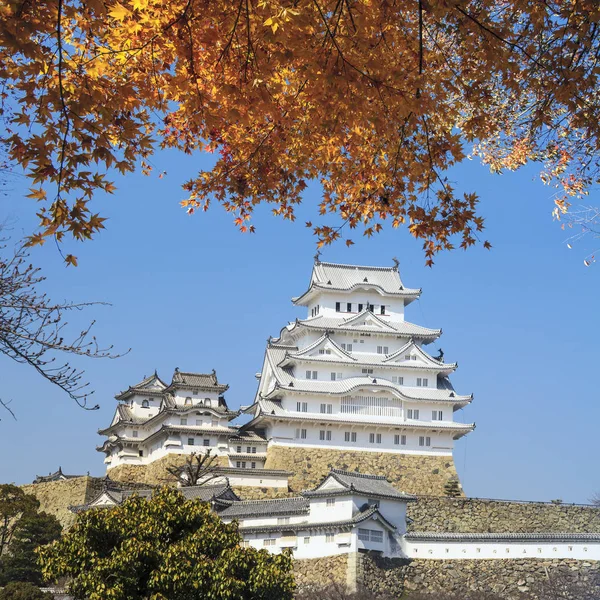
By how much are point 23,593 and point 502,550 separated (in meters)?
18.7

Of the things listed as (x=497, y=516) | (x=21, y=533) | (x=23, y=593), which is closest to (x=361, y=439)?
(x=497, y=516)

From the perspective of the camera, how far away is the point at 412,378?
165ft

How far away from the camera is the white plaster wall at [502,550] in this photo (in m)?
34.7

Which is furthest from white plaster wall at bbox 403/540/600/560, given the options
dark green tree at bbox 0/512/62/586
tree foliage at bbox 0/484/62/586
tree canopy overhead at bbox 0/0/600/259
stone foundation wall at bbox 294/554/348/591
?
tree canopy overhead at bbox 0/0/600/259

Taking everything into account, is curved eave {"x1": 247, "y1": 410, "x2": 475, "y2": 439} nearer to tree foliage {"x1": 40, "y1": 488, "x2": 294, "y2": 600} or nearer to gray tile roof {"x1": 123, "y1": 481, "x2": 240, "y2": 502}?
gray tile roof {"x1": 123, "y1": 481, "x2": 240, "y2": 502}

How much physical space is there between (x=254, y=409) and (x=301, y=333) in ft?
18.1

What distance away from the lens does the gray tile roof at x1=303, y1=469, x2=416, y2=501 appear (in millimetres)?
34219

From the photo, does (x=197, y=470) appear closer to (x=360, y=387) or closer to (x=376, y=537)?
(x=376, y=537)

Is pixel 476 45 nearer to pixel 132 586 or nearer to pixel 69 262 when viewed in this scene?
pixel 69 262

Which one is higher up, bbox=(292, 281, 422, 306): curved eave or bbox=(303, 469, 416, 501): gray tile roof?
bbox=(292, 281, 422, 306): curved eave

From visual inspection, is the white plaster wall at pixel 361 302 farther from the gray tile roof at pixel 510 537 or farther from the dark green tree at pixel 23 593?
the dark green tree at pixel 23 593

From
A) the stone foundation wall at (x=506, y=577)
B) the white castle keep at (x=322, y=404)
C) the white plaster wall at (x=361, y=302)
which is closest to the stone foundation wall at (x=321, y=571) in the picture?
the stone foundation wall at (x=506, y=577)

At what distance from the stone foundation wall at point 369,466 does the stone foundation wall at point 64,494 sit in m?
9.74

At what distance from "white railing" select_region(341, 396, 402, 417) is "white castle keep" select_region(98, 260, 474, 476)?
0.18 ft
